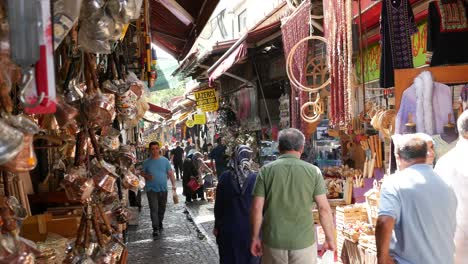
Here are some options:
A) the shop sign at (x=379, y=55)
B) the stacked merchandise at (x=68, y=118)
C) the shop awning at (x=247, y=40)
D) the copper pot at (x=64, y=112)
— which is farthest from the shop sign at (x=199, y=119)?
the copper pot at (x=64, y=112)

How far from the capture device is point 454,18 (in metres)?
5.06

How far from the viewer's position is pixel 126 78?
3.71m

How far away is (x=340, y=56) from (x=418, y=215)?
9.70 feet


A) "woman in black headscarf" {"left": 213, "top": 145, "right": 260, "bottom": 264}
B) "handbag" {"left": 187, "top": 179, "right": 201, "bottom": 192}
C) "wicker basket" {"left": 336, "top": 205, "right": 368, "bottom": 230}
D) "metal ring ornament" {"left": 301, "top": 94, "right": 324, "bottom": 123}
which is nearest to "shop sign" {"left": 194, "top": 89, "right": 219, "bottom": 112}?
"handbag" {"left": 187, "top": 179, "right": 201, "bottom": 192}

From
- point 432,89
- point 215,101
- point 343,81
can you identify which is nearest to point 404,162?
point 432,89

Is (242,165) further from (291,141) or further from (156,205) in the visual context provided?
(156,205)

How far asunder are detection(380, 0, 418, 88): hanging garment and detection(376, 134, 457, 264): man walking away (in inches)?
73.2

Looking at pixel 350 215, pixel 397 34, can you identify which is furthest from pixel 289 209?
pixel 397 34

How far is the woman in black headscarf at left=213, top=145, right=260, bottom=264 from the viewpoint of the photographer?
5.00 metres

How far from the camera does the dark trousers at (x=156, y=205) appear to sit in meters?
9.45

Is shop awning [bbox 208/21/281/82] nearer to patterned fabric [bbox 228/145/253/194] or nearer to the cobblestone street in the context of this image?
the cobblestone street

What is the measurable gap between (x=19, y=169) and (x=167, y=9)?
18.6 feet

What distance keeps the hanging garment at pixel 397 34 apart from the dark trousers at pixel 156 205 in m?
5.42

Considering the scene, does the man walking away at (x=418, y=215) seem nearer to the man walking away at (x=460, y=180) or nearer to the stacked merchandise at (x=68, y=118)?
the man walking away at (x=460, y=180)
